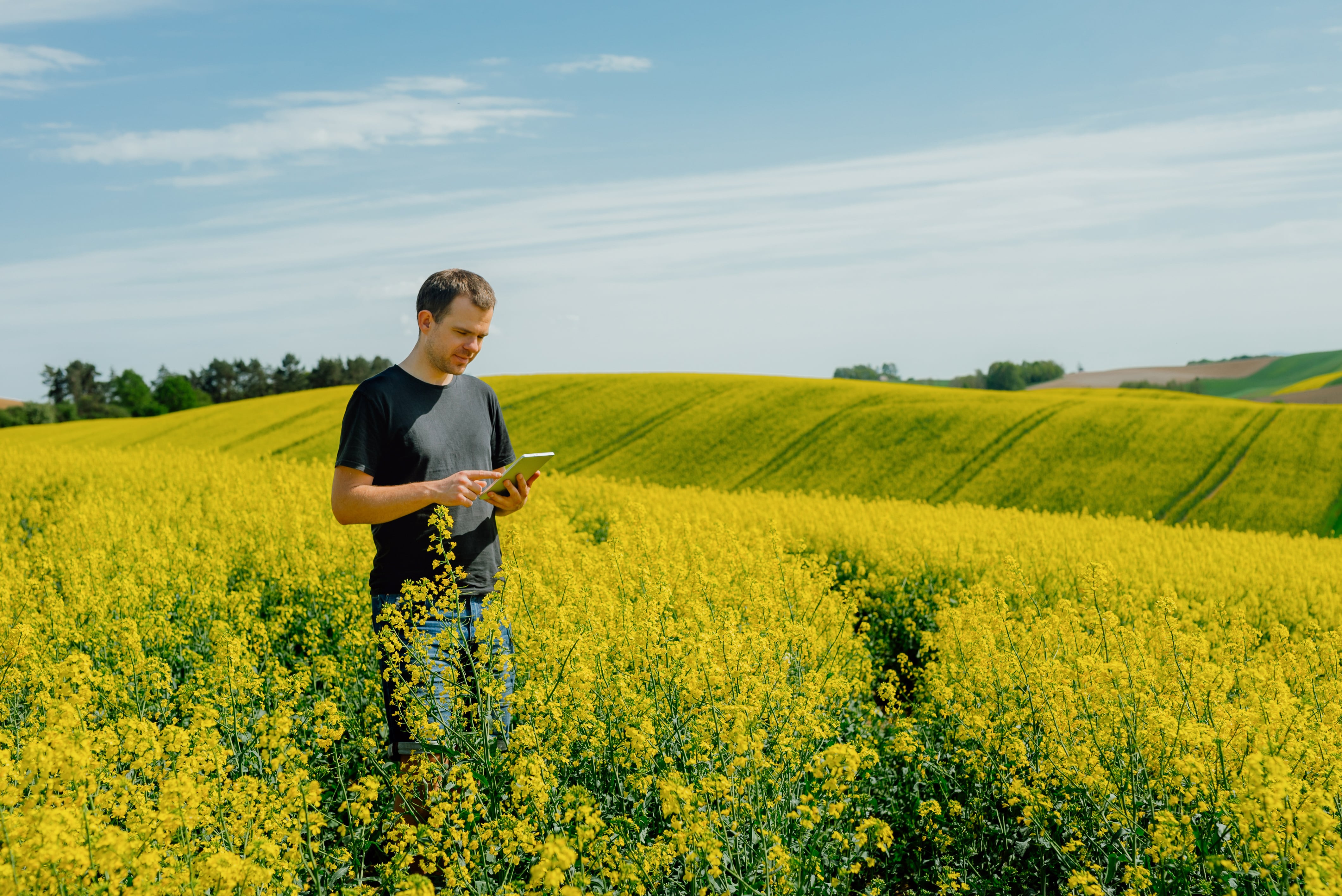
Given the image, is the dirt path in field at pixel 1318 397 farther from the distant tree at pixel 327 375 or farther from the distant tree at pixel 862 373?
the distant tree at pixel 327 375

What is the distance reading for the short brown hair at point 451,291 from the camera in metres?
3.57

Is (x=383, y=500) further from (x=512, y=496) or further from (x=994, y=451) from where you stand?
(x=994, y=451)

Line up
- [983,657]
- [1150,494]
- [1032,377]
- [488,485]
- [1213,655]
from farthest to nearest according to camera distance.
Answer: [1032,377] → [1150,494] → [1213,655] → [983,657] → [488,485]

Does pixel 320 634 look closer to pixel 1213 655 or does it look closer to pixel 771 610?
pixel 771 610

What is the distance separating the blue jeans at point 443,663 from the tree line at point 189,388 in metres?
65.0

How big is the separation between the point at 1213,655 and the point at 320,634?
6.10 m

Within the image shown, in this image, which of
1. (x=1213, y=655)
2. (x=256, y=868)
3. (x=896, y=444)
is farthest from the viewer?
(x=896, y=444)

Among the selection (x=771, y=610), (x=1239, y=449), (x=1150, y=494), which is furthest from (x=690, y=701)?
(x=1239, y=449)

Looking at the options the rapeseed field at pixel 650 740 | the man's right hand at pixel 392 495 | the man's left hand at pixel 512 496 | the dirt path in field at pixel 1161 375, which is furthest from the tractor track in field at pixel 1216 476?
the dirt path in field at pixel 1161 375

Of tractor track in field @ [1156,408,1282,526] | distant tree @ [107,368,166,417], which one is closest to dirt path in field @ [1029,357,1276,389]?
tractor track in field @ [1156,408,1282,526]

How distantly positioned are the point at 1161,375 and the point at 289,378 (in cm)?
7038

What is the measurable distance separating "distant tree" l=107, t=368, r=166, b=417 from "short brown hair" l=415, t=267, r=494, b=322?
260 ft

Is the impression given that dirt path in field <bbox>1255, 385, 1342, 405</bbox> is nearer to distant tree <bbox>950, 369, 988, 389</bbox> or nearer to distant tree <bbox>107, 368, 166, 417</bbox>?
distant tree <bbox>950, 369, 988, 389</bbox>

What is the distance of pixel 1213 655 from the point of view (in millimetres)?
5688
